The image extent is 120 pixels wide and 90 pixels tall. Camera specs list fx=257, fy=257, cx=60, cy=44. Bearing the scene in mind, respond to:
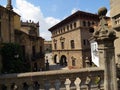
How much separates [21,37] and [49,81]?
30.7 metres

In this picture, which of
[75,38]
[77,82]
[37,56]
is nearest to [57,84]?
[77,82]

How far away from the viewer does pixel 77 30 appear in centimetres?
4919

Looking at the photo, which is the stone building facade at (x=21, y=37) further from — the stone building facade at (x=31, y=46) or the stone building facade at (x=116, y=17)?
the stone building facade at (x=116, y=17)

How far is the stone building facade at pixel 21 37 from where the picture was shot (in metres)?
29.8

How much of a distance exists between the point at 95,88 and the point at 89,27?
42493 mm

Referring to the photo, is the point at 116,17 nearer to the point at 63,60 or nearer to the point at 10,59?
the point at 10,59

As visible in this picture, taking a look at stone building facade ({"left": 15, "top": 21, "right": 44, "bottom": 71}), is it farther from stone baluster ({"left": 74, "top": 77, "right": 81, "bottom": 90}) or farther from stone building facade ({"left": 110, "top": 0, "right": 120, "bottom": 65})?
stone baluster ({"left": 74, "top": 77, "right": 81, "bottom": 90})

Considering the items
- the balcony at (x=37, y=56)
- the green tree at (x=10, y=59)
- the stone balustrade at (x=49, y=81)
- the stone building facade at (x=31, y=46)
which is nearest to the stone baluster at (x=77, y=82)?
the stone balustrade at (x=49, y=81)

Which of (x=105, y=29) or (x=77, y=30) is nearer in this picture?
(x=105, y=29)

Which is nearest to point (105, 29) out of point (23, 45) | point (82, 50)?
point (23, 45)

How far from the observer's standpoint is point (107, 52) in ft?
23.3

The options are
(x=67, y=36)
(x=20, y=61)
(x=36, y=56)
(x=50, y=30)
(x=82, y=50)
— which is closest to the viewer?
(x=20, y=61)

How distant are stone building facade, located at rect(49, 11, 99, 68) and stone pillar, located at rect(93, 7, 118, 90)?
40.7 m

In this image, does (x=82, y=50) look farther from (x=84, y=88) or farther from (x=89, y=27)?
(x=84, y=88)
